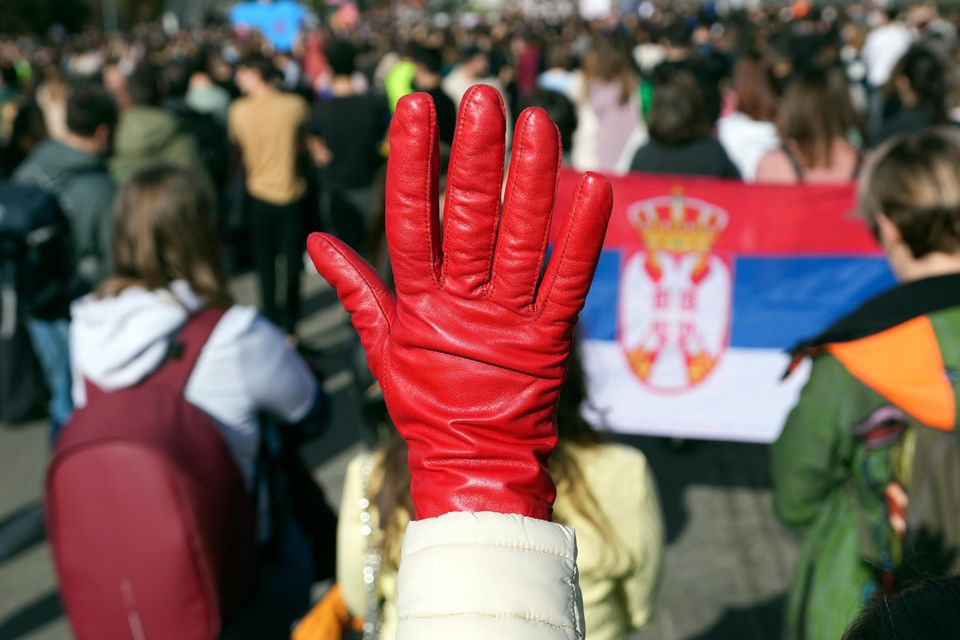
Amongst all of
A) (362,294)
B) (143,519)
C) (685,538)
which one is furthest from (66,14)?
(362,294)

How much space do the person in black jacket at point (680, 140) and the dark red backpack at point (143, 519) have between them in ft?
9.88

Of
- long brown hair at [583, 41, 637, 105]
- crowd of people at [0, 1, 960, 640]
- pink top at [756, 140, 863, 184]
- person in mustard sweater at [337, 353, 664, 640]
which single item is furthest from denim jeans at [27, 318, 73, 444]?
long brown hair at [583, 41, 637, 105]

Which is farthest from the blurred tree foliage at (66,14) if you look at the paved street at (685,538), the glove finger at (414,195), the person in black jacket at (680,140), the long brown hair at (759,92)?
the glove finger at (414,195)

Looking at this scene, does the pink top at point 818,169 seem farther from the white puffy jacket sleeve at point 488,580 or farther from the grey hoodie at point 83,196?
the white puffy jacket sleeve at point 488,580

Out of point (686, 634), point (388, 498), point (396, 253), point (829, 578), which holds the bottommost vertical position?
point (686, 634)

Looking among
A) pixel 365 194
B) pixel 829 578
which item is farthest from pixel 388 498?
pixel 365 194

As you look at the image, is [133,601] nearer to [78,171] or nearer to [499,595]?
[499,595]

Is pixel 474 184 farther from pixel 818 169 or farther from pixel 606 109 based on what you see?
pixel 606 109

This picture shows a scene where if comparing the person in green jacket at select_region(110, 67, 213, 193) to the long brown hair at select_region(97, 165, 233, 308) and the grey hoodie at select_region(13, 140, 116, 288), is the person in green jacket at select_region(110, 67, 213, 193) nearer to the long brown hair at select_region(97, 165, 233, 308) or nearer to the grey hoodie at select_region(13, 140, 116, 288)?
the grey hoodie at select_region(13, 140, 116, 288)

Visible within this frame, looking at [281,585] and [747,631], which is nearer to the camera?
[281,585]

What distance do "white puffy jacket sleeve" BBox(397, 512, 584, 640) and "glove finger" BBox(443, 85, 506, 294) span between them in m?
0.30

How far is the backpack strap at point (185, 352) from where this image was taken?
2404 mm

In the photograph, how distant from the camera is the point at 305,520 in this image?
106 inches

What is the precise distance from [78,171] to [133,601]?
3080 millimetres
